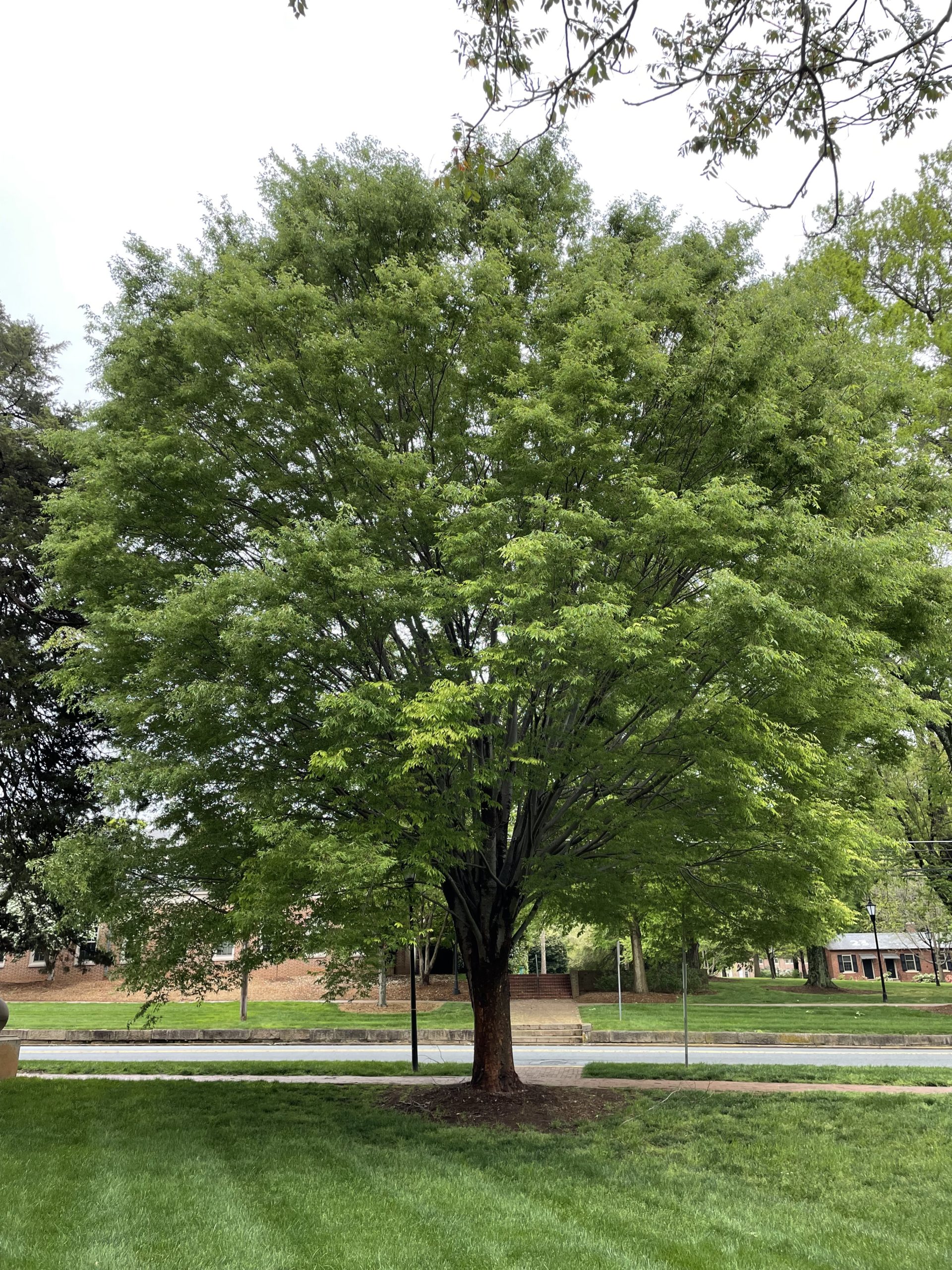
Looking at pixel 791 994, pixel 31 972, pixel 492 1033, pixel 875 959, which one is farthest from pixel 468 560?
pixel 875 959

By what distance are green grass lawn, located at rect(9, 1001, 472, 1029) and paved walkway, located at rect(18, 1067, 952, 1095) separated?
8.67 m

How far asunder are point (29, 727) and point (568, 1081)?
→ 504 inches

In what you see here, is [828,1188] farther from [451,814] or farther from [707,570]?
[707,570]

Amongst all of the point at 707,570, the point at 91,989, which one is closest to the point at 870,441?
the point at 707,570

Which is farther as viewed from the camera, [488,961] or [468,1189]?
[488,961]

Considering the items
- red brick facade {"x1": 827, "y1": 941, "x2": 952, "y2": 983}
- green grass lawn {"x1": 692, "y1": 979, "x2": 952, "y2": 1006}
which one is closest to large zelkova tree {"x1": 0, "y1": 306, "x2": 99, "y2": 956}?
green grass lawn {"x1": 692, "y1": 979, "x2": 952, "y2": 1006}

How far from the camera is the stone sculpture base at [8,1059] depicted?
14.4 meters

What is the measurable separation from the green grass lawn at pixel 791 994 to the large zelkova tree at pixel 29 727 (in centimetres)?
2406

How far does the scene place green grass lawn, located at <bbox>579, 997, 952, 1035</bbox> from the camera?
77.4 ft

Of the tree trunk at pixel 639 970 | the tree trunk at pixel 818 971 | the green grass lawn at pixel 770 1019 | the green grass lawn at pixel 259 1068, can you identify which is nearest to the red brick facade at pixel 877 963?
the tree trunk at pixel 818 971

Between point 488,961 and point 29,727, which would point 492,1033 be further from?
point 29,727

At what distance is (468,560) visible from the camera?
30.2 ft

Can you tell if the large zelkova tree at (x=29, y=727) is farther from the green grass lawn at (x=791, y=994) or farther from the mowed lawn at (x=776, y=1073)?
the green grass lawn at (x=791, y=994)

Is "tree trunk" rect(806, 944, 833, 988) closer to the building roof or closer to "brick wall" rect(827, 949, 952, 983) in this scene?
→ the building roof
